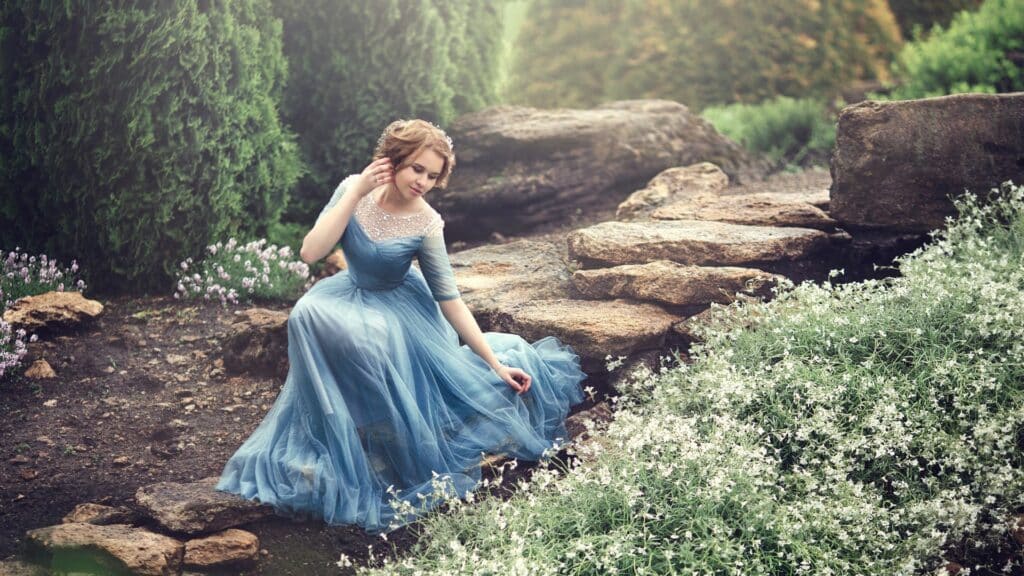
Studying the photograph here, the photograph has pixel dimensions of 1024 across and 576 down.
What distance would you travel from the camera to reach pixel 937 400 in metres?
4.05

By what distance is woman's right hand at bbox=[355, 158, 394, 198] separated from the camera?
12.9ft

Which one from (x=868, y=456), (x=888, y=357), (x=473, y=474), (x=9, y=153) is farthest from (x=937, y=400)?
(x=9, y=153)

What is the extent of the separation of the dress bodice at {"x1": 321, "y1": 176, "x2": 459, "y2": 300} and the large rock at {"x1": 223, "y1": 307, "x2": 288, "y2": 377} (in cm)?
119

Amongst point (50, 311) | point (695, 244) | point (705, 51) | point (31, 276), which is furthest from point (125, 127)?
point (705, 51)

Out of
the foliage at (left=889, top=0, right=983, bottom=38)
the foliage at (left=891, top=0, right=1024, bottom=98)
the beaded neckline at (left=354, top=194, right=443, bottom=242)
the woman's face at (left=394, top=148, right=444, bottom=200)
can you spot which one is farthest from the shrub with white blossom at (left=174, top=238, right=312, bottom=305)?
the foliage at (left=889, top=0, right=983, bottom=38)

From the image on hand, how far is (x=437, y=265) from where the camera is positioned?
13.8 feet

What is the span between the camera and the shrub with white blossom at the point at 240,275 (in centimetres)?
621

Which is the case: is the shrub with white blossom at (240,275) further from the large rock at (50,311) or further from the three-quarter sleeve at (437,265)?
the three-quarter sleeve at (437,265)

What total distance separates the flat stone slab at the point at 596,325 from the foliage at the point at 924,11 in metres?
9.84

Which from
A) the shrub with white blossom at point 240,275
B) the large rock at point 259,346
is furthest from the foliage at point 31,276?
the large rock at point 259,346

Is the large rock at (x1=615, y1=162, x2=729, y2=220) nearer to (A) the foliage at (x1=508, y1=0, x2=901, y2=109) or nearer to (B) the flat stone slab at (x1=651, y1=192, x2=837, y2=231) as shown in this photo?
(B) the flat stone slab at (x1=651, y1=192, x2=837, y2=231)

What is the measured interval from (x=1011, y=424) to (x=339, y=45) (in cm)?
559

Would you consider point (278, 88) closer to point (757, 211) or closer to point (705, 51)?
point (757, 211)

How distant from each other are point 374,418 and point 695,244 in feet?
7.75
